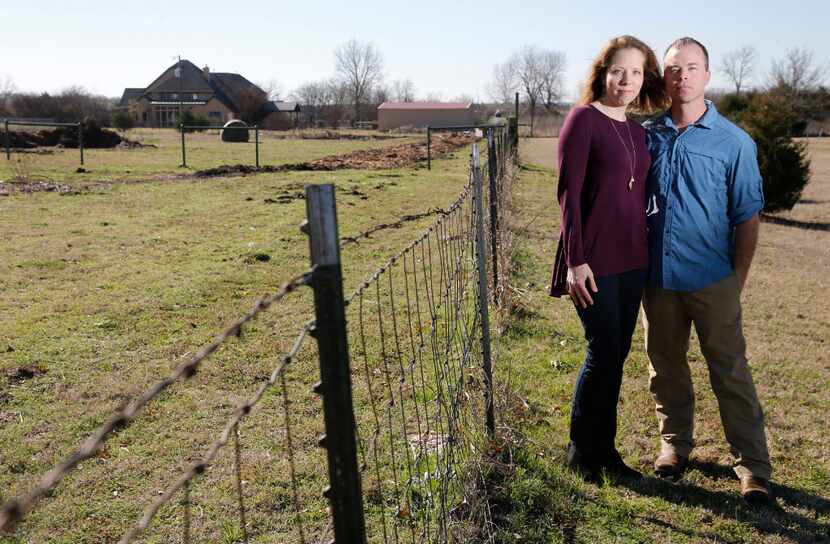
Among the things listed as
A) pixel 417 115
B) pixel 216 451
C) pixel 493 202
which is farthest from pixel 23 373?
pixel 417 115

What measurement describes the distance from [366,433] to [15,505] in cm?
322

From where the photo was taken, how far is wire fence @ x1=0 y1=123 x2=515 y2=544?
1447 millimetres

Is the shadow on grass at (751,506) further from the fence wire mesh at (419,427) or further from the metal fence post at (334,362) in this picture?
the metal fence post at (334,362)

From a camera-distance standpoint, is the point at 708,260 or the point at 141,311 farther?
the point at 141,311

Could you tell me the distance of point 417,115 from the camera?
2913 inches

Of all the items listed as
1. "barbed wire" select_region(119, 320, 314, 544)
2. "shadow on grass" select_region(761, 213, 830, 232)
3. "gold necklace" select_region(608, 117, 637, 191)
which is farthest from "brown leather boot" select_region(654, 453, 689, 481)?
"shadow on grass" select_region(761, 213, 830, 232)

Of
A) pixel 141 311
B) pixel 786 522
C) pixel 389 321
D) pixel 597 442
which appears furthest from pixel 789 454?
pixel 141 311

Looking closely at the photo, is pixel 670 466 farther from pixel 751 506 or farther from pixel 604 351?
pixel 604 351

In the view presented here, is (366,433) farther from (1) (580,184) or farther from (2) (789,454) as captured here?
(2) (789,454)

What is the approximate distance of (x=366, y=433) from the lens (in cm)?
402

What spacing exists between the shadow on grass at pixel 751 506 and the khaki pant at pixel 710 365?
156mm

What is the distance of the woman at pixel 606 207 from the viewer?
9.85ft

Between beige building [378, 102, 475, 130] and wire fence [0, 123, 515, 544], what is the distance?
68255 mm

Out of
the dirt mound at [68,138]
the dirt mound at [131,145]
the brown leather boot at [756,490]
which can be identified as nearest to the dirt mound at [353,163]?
the dirt mound at [131,145]
